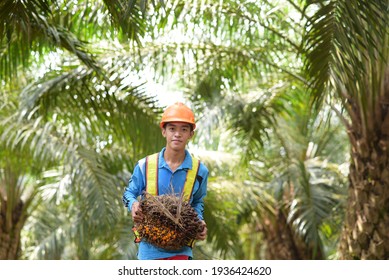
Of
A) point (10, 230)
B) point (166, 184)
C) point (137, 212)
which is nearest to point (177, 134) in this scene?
point (166, 184)

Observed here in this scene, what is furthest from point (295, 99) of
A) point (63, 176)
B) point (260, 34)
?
point (63, 176)

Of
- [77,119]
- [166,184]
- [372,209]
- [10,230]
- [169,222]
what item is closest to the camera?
[169,222]

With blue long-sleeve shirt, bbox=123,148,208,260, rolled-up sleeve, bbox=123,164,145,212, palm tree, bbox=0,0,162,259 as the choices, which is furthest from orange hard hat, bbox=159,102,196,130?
palm tree, bbox=0,0,162,259

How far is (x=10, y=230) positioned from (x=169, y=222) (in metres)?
9.21

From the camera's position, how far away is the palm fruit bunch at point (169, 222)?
5098 mm

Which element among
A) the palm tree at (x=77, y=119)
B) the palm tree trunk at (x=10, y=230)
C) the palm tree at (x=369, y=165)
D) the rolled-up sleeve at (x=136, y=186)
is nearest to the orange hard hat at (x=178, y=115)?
the rolled-up sleeve at (x=136, y=186)

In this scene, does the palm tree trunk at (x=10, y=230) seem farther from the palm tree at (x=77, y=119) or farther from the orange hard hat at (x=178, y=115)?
Answer: the orange hard hat at (x=178, y=115)

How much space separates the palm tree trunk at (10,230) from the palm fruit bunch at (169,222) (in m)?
8.79

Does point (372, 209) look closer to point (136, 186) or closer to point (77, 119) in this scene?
point (77, 119)

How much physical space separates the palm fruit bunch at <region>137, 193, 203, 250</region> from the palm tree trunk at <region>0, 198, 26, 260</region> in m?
8.79

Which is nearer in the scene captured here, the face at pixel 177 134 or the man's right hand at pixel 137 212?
the man's right hand at pixel 137 212

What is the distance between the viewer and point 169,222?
512 cm

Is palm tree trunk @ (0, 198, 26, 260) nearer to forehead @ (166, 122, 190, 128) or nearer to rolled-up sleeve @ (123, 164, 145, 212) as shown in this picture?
rolled-up sleeve @ (123, 164, 145, 212)
